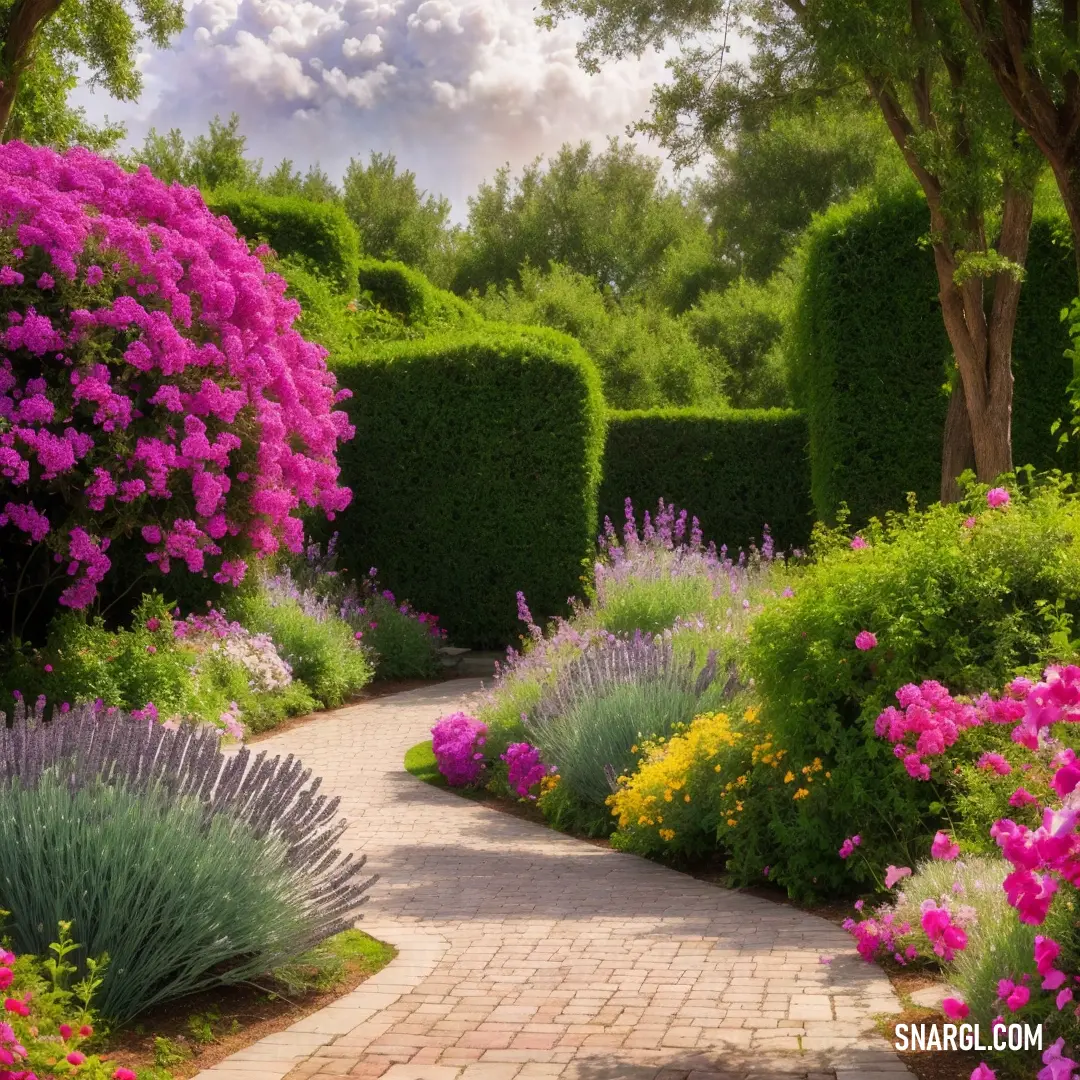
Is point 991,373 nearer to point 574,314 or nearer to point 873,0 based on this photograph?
point 873,0

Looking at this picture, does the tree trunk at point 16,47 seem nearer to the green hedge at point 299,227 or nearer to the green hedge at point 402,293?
the green hedge at point 299,227

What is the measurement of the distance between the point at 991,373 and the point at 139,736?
347 inches

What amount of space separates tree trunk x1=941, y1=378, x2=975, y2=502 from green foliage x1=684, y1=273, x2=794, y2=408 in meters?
14.7

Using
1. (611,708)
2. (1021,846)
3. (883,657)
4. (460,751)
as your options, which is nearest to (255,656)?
(460,751)

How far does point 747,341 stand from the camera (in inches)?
1111

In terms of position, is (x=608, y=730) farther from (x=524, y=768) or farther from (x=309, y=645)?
(x=309, y=645)

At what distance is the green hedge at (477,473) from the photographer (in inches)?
580

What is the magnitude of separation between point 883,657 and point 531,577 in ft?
30.3

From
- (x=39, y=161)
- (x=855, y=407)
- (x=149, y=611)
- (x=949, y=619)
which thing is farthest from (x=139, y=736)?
(x=855, y=407)

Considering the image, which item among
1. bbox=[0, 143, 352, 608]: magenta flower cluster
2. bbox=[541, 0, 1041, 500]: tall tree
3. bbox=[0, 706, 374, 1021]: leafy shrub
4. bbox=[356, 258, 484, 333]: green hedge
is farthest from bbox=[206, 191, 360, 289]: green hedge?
bbox=[0, 706, 374, 1021]: leafy shrub

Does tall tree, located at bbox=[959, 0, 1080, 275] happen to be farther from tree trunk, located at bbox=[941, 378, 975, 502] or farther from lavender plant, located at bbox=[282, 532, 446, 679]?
lavender plant, located at bbox=[282, 532, 446, 679]

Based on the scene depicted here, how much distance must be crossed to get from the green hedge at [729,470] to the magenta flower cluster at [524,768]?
26.0 ft

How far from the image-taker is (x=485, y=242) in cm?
3800

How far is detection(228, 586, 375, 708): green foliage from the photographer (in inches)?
476
